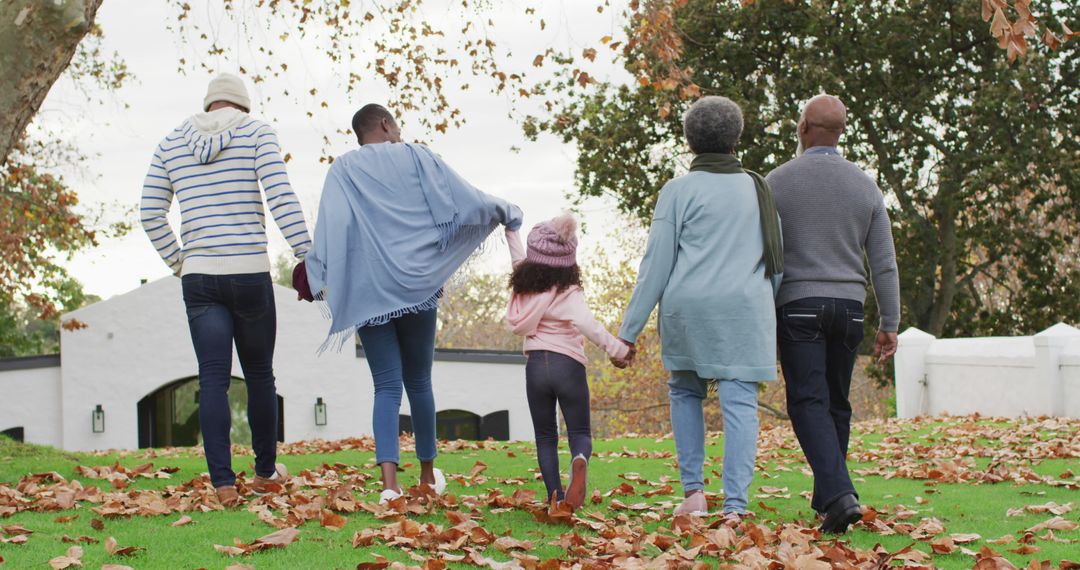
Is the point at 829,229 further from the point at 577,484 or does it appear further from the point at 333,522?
the point at 333,522

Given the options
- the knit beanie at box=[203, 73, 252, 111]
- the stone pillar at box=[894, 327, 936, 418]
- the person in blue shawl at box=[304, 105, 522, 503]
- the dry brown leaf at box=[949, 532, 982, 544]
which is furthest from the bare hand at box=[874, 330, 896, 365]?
the stone pillar at box=[894, 327, 936, 418]

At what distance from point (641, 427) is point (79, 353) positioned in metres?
19.5

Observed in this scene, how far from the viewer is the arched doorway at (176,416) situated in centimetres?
2580

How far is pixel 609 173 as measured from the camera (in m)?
23.2

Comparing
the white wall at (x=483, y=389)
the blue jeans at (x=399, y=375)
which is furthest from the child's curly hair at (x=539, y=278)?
the white wall at (x=483, y=389)

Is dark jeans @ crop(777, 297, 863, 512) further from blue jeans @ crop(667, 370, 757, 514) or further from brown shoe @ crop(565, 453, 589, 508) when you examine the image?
brown shoe @ crop(565, 453, 589, 508)

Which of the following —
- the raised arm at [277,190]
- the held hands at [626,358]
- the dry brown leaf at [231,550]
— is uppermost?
the raised arm at [277,190]

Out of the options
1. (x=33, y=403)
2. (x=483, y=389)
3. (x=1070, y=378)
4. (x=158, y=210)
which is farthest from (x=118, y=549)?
(x=483, y=389)

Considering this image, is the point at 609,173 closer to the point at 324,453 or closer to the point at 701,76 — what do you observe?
the point at 701,76

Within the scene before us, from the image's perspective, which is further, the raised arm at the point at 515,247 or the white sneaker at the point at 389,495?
the raised arm at the point at 515,247

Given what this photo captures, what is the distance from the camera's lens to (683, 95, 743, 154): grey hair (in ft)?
15.7

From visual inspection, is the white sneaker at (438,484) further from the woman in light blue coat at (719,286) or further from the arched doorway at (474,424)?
the arched doorway at (474,424)

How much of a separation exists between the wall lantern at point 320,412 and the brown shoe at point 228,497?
871 inches

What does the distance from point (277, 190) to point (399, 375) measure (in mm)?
1090
